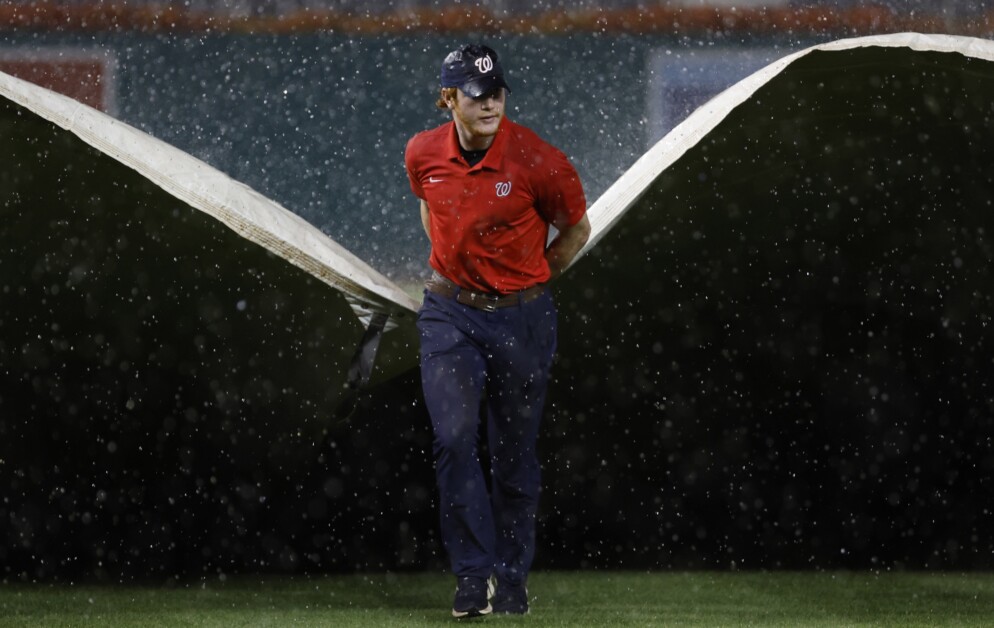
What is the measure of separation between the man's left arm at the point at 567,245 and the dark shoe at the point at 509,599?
791mm

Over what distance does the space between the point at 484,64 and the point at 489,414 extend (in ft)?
2.91

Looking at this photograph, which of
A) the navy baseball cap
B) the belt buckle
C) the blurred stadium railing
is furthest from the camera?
the blurred stadium railing

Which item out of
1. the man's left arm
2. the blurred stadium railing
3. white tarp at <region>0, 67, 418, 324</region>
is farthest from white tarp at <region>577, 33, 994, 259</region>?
the blurred stadium railing

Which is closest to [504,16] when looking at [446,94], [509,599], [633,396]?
[633,396]

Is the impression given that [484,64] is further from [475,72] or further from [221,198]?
[221,198]

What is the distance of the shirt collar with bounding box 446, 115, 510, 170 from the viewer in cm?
363

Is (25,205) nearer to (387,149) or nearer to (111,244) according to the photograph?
(111,244)

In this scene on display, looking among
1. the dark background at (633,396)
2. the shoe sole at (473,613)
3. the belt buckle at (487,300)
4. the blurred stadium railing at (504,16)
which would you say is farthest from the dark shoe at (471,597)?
the blurred stadium railing at (504,16)

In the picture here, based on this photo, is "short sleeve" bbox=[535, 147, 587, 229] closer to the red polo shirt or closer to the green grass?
the red polo shirt

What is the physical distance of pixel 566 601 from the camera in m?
4.17

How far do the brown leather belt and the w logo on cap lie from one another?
51 cm

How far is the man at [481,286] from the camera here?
3.62 metres

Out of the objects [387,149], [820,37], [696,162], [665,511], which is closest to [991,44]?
[696,162]

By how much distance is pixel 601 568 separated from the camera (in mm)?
4891
